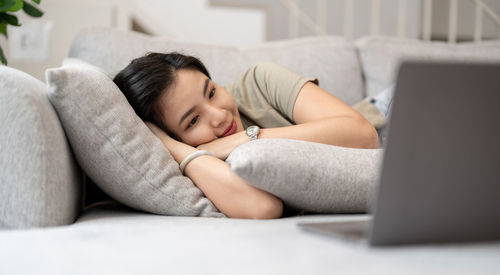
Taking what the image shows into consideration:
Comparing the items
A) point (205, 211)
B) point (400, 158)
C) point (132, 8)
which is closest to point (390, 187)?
point (400, 158)

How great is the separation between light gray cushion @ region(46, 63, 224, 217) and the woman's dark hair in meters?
0.16

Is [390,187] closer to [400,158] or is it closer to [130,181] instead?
[400,158]

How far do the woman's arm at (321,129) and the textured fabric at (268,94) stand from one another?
0.04 metres

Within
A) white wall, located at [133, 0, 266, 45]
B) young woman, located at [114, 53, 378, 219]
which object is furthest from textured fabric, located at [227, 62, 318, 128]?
white wall, located at [133, 0, 266, 45]

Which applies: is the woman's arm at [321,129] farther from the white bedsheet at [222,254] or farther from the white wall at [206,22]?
the white wall at [206,22]

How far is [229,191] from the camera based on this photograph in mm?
971

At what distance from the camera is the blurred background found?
85.6 inches

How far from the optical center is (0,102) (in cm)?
85

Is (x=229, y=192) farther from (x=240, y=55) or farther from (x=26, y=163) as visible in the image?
(x=240, y=55)

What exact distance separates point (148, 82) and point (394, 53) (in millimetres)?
1063

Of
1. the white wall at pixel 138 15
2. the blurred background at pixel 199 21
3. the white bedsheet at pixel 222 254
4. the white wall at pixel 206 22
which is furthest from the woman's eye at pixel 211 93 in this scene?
the white wall at pixel 206 22

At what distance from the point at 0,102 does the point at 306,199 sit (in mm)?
545

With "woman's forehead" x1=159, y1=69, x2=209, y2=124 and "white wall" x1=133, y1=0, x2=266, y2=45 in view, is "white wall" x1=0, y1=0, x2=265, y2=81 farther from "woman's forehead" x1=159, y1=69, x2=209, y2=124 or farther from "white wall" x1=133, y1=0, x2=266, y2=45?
"woman's forehead" x1=159, y1=69, x2=209, y2=124

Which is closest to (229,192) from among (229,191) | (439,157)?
(229,191)
